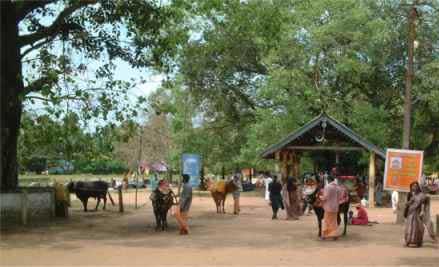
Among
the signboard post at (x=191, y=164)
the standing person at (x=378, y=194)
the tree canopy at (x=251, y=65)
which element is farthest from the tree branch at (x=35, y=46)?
the standing person at (x=378, y=194)

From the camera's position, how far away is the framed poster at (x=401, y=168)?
71.7ft

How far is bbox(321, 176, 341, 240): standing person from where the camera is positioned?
1653 centimetres

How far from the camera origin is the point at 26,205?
19.6 m

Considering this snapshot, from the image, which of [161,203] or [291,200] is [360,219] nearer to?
[291,200]

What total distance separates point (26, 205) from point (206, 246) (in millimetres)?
6998

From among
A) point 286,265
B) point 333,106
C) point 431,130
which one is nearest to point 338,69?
point 333,106

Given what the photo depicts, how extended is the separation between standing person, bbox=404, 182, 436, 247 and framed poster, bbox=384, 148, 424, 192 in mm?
6543

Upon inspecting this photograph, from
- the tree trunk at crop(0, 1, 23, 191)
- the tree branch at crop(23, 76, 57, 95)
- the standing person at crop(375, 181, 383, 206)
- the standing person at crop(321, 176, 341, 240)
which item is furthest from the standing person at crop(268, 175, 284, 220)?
the standing person at crop(375, 181, 383, 206)

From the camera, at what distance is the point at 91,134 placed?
63.6ft

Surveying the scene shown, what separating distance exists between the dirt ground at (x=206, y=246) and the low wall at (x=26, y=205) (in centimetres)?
72

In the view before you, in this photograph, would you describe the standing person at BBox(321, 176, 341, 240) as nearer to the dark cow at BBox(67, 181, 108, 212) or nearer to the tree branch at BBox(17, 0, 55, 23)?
the tree branch at BBox(17, 0, 55, 23)

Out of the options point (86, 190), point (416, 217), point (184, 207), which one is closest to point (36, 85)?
point (184, 207)

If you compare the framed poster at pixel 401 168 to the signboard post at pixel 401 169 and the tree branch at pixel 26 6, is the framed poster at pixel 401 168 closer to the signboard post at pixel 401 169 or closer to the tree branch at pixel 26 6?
the signboard post at pixel 401 169

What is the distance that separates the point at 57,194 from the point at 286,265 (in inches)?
480
